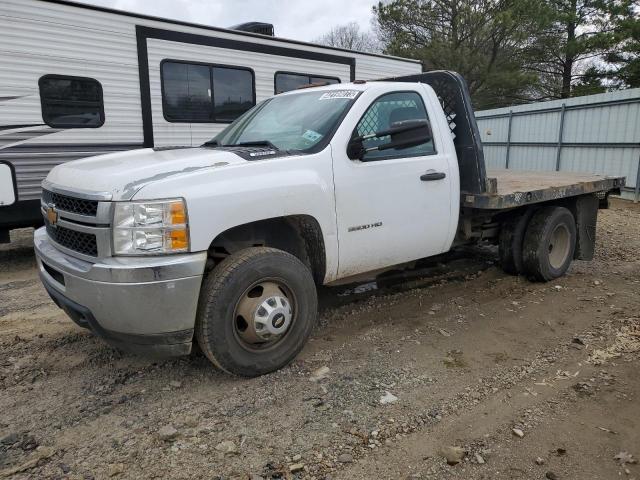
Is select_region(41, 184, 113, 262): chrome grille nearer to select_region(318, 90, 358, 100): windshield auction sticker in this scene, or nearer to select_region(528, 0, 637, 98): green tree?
select_region(318, 90, 358, 100): windshield auction sticker

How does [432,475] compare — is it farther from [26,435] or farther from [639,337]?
[639,337]

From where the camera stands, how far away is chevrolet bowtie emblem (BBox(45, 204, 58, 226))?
3.43 m

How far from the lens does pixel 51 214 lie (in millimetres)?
3496

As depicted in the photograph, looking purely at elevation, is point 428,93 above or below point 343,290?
above

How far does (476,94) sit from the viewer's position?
25.5 meters

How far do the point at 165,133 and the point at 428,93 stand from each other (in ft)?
14.7

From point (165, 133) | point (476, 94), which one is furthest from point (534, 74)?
point (165, 133)

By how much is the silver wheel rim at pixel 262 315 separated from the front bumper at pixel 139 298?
1.18 feet

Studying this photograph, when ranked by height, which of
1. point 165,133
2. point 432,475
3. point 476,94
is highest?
point 476,94

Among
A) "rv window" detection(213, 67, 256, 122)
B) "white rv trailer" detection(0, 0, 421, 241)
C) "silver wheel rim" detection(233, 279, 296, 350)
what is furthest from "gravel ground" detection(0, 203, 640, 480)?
"rv window" detection(213, 67, 256, 122)

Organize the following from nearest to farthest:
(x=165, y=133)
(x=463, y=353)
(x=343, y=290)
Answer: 1. (x=463, y=353)
2. (x=343, y=290)
3. (x=165, y=133)

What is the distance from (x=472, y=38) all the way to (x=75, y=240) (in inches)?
944

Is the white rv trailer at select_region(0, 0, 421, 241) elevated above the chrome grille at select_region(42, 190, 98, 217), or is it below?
above

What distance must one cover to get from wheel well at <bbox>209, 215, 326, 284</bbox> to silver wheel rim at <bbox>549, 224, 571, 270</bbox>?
324 cm
